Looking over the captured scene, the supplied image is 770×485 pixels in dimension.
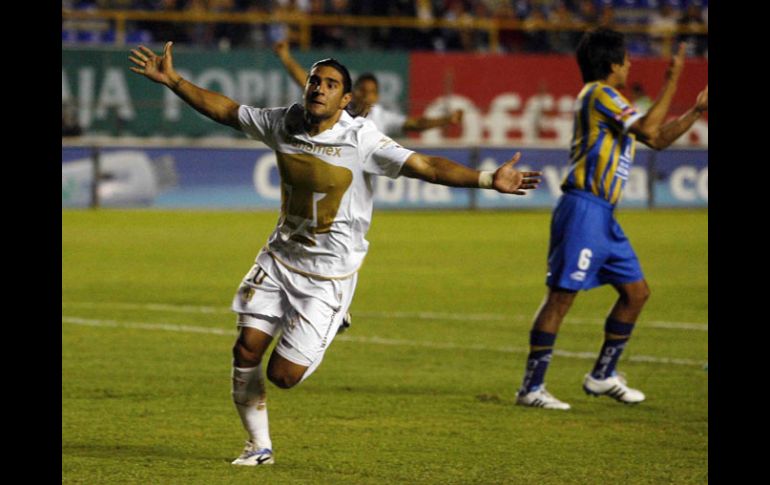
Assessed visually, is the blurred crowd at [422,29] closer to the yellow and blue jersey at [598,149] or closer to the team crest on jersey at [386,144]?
the yellow and blue jersey at [598,149]

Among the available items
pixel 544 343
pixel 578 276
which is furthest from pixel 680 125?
pixel 544 343

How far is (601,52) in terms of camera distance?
8.80 meters

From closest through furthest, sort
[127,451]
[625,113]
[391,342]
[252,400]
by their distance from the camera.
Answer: [252,400]
[127,451]
[625,113]
[391,342]

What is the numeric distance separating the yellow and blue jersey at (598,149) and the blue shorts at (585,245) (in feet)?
0.27

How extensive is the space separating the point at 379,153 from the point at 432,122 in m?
4.71

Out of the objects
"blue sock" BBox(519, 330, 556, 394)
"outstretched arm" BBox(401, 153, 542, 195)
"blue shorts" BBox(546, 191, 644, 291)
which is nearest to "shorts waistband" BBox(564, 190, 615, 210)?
"blue shorts" BBox(546, 191, 644, 291)

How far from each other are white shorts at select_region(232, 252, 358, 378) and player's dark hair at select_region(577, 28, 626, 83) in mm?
2589

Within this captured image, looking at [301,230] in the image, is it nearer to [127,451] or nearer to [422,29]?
[127,451]

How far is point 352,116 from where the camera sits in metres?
7.28

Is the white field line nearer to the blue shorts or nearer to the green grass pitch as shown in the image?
the green grass pitch

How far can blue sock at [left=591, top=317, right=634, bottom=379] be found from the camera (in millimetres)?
9039
